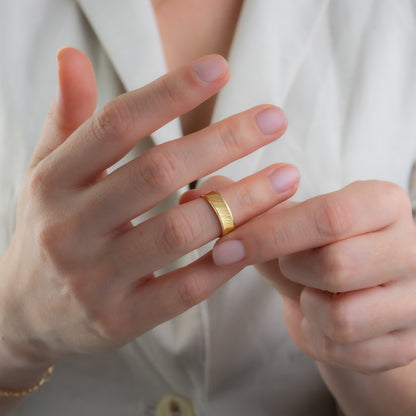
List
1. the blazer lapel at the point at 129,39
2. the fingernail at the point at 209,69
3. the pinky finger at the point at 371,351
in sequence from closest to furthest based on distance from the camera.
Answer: the fingernail at the point at 209,69 → the pinky finger at the point at 371,351 → the blazer lapel at the point at 129,39

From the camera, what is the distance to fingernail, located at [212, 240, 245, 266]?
470mm

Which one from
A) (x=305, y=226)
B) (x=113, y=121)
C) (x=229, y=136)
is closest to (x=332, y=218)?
(x=305, y=226)

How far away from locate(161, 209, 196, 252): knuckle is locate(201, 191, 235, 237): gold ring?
0.03 meters

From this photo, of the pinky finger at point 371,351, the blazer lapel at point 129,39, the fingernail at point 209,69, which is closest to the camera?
the fingernail at point 209,69

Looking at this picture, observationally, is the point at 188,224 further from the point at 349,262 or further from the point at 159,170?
the point at 349,262

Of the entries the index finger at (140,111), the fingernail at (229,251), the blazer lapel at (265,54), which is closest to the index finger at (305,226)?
the fingernail at (229,251)

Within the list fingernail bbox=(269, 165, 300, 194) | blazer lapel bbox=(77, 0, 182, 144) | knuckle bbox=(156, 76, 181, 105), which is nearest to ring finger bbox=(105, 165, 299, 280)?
fingernail bbox=(269, 165, 300, 194)

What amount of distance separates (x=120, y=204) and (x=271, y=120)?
17 centimetres

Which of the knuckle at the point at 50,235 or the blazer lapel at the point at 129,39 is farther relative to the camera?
the blazer lapel at the point at 129,39

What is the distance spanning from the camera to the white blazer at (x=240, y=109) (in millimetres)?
678

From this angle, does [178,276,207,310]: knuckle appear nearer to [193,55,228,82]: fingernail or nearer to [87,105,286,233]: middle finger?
[87,105,286,233]: middle finger

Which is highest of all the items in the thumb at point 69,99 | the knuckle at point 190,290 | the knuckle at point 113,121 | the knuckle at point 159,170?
the thumb at point 69,99

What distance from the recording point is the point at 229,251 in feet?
1.55

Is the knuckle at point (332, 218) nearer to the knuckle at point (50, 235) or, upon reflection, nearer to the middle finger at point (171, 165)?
the middle finger at point (171, 165)
